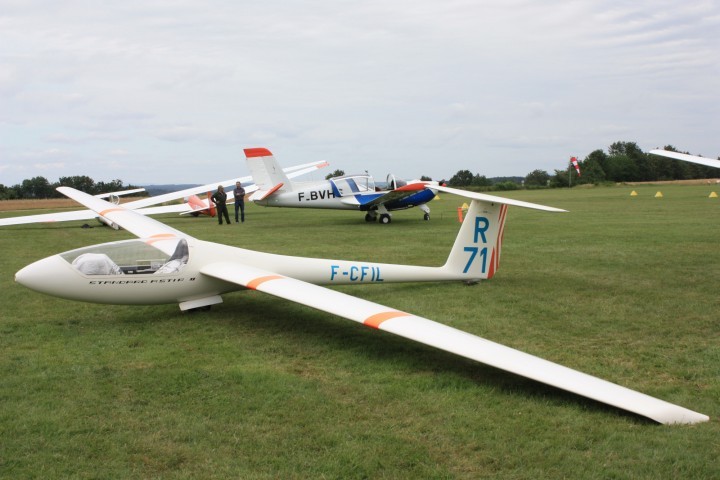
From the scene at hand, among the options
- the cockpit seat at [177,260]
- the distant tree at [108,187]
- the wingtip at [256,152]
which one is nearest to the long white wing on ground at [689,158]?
the cockpit seat at [177,260]

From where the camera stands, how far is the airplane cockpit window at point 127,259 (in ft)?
25.2

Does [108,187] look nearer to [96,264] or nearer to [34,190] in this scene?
[34,190]

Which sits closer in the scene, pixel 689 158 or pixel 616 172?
pixel 689 158

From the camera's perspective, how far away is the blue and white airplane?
22.3 m

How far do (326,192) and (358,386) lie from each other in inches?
680

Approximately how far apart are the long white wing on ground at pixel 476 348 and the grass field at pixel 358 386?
0.49 feet

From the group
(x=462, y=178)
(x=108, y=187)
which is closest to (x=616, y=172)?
(x=462, y=178)

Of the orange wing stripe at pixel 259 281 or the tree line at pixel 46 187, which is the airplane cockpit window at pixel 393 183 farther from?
the tree line at pixel 46 187

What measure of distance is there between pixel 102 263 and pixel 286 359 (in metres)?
2.93

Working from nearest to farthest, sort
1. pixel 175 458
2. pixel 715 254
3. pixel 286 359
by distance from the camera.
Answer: pixel 175 458, pixel 286 359, pixel 715 254

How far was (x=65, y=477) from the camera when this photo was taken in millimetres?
4000

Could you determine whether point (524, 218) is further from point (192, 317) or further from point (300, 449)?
point (300, 449)

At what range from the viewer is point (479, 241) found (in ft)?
32.3

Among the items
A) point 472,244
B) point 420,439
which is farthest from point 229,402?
point 472,244
